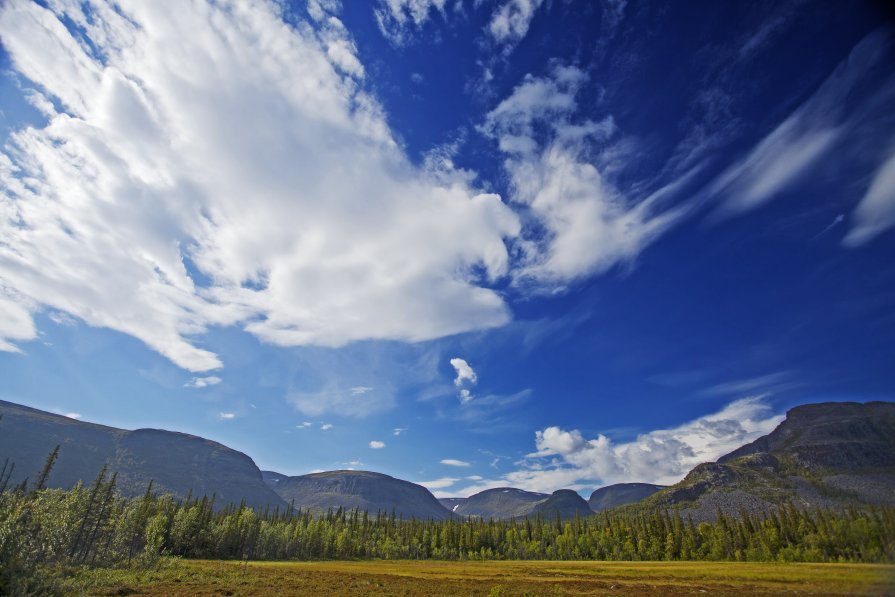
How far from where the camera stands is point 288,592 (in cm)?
3931

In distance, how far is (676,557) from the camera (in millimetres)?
132375

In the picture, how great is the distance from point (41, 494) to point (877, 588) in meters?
120

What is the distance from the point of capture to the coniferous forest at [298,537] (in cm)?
6262

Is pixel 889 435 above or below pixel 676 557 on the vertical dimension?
above

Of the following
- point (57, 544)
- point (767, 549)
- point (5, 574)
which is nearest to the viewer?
point (5, 574)

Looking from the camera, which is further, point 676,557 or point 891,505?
point 676,557

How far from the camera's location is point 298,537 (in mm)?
135375

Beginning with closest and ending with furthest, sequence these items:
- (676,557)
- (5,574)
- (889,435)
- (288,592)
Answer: (889,435), (5,574), (288,592), (676,557)

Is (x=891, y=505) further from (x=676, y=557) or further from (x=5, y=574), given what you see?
(x=676, y=557)

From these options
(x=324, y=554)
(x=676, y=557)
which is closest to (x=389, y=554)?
(x=324, y=554)

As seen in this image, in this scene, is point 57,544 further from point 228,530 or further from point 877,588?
point 877,588

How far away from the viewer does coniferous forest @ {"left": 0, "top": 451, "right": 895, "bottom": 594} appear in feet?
205

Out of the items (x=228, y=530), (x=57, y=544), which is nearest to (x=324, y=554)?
(x=228, y=530)

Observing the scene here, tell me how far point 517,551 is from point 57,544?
149 m
